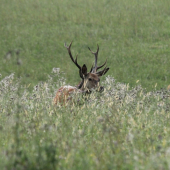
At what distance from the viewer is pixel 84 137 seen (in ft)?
16.1

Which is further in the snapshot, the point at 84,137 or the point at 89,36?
the point at 89,36

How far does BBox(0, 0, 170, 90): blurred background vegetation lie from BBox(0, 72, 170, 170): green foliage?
34.6 feet

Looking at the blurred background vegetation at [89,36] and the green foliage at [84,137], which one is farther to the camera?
the blurred background vegetation at [89,36]

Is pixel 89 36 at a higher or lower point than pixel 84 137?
higher

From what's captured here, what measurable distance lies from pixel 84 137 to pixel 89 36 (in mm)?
18966

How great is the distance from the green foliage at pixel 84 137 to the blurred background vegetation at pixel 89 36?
34.6 ft

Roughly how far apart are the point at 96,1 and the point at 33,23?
269 inches

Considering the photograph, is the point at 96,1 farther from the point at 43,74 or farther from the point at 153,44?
the point at 43,74

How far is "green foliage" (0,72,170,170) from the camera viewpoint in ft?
10.2

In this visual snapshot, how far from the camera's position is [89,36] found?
23.5m

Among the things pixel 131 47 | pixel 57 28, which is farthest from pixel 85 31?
pixel 131 47

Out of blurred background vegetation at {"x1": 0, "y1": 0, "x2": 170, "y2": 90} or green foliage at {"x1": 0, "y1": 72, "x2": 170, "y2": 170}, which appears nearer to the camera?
green foliage at {"x1": 0, "y1": 72, "x2": 170, "y2": 170}

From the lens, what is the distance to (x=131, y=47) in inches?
865

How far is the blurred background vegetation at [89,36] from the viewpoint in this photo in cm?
1862
